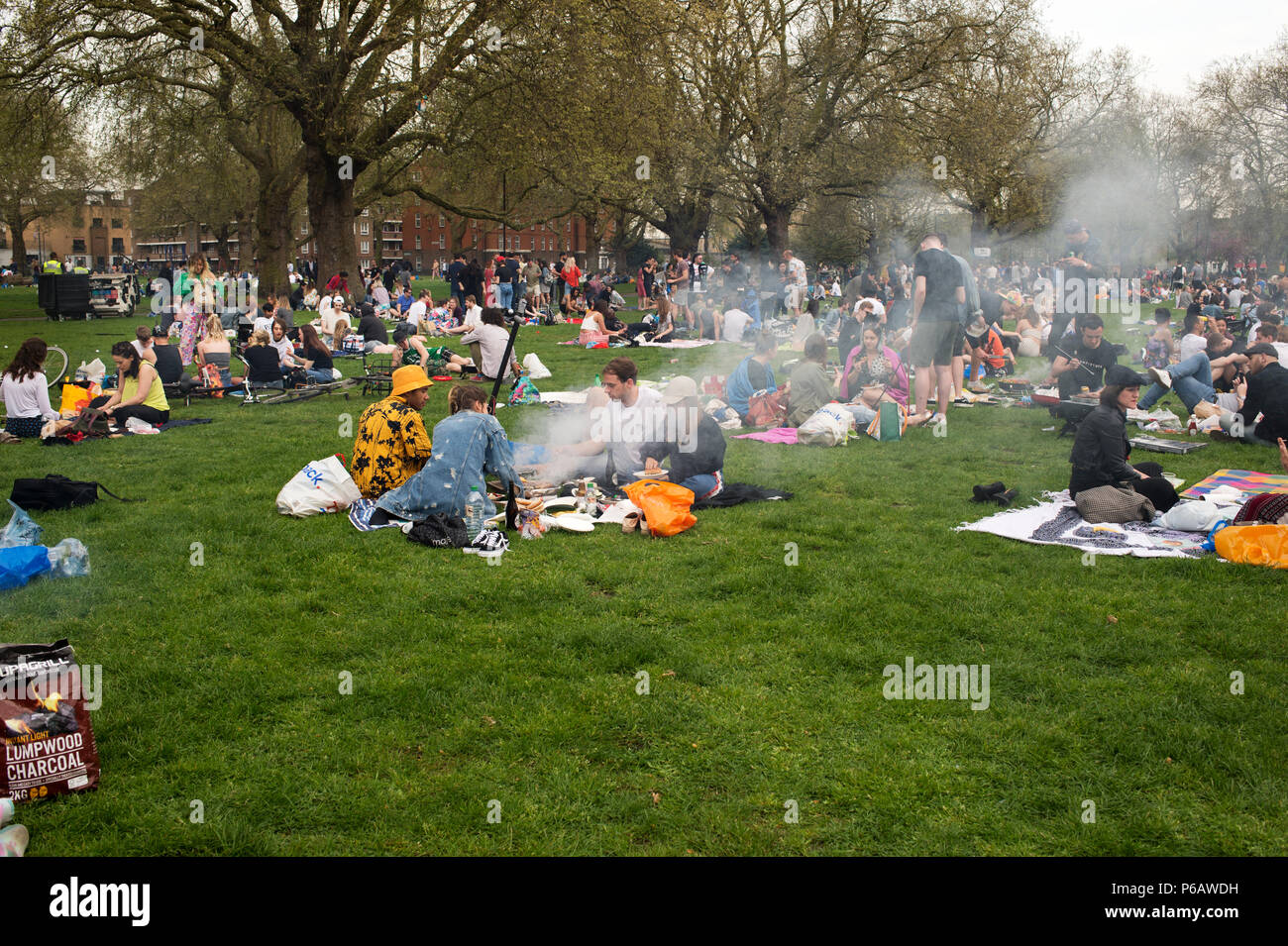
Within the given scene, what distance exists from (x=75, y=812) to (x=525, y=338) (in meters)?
18.6

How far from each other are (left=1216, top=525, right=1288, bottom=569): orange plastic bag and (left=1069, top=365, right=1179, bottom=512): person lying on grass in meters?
1.22

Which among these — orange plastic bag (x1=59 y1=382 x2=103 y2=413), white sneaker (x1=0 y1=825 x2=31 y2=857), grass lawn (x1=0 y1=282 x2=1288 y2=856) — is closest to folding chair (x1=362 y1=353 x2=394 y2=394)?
orange plastic bag (x1=59 y1=382 x2=103 y2=413)

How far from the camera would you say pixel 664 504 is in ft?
25.7

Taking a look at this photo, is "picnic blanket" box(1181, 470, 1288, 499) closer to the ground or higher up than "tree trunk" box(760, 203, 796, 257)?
closer to the ground

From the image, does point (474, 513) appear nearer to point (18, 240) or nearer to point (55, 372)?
point (55, 372)

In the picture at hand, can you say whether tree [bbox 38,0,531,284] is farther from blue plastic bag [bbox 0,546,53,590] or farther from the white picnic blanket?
blue plastic bag [bbox 0,546,53,590]

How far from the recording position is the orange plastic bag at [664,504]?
7.67 meters

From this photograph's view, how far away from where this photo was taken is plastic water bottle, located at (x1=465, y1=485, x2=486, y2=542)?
24.8 ft

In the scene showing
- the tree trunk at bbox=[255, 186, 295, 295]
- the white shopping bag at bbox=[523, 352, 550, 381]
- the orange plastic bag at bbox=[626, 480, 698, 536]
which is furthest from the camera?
the tree trunk at bbox=[255, 186, 295, 295]

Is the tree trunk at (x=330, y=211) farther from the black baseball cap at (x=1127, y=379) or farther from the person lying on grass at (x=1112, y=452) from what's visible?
the person lying on grass at (x=1112, y=452)

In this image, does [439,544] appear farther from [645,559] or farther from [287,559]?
[645,559]

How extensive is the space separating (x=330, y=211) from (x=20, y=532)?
22929mm
